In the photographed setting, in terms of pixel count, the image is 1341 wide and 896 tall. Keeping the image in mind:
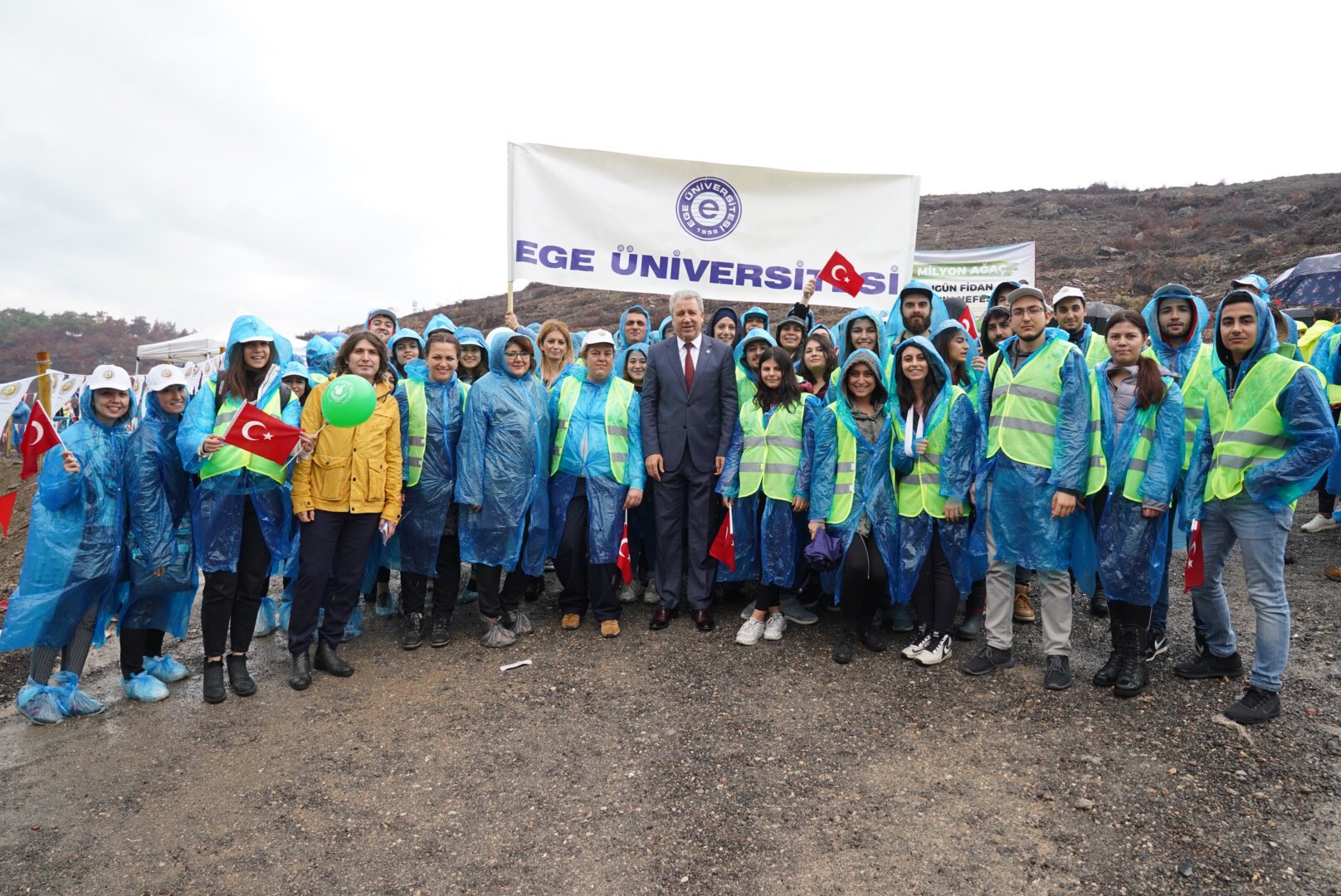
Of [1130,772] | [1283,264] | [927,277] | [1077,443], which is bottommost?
[1130,772]

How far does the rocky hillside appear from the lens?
18359 millimetres

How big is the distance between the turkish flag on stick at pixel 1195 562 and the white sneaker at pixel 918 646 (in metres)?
1.26

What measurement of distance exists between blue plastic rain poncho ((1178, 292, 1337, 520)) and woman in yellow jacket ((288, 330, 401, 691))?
4.31m

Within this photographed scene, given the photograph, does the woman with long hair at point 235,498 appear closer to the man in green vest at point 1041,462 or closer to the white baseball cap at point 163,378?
the white baseball cap at point 163,378

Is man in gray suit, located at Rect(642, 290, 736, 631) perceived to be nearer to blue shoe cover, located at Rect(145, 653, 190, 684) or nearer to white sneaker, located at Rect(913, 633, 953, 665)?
white sneaker, located at Rect(913, 633, 953, 665)

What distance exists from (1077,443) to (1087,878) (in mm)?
1982

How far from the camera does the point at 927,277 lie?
11484 mm

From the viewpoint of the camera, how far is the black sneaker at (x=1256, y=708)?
131 inches

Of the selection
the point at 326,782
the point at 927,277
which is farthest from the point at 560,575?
the point at 927,277

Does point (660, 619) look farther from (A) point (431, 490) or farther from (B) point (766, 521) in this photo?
(A) point (431, 490)

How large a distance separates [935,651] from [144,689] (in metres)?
4.32

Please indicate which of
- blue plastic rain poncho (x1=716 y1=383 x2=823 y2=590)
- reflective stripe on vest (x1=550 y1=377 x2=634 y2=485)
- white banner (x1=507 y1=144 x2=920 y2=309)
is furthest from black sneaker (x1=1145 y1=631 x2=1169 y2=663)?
white banner (x1=507 y1=144 x2=920 y2=309)

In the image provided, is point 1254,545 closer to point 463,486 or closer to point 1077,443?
point 1077,443

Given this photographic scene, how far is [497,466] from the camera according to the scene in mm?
4461
